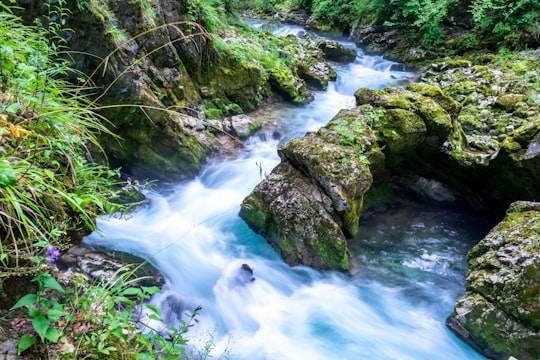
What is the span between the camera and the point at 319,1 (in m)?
19.8

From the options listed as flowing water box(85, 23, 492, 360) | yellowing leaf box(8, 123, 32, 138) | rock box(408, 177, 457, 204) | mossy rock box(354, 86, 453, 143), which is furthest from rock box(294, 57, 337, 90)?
yellowing leaf box(8, 123, 32, 138)

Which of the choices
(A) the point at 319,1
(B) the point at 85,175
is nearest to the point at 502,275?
(B) the point at 85,175

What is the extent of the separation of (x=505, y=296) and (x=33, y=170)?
202 inches

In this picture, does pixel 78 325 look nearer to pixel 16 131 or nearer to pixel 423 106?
pixel 16 131

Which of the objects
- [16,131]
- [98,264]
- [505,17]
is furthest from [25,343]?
[505,17]

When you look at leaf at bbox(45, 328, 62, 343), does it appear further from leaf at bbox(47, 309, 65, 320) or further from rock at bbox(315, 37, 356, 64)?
rock at bbox(315, 37, 356, 64)

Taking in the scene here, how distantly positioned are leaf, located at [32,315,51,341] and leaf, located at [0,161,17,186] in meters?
0.66

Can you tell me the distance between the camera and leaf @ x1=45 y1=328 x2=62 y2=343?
62.0 inches

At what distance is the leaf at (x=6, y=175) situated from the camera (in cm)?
159

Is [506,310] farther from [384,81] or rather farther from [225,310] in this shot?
[384,81]

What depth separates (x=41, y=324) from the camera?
1587 millimetres

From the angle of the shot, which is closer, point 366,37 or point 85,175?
point 85,175

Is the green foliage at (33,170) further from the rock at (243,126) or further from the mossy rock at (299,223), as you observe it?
the rock at (243,126)

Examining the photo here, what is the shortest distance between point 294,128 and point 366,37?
9998 mm
